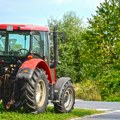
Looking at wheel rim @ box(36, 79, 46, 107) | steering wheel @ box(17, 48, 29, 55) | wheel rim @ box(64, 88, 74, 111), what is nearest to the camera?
wheel rim @ box(36, 79, 46, 107)

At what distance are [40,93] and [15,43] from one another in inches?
67.2

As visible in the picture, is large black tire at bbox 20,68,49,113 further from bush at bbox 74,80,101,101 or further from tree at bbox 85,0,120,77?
tree at bbox 85,0,120,77

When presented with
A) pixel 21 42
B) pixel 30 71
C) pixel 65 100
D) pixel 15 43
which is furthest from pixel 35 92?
pixel 65 100

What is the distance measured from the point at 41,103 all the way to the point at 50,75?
1101 mm

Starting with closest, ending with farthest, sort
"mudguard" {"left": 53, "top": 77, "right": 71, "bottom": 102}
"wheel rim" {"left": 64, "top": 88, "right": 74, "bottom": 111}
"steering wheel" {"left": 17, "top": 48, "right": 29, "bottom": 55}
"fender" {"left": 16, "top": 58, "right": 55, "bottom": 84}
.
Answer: "fender" {"left": 16, "top": 58, "right": 55, "bottom": 84}, "steering wheel" {"left": 17, "top": 48, "right": 29, "bottom": 55}, "mudguard" {"left": 53, "top": 77, "right": 71, "bottom": 102}, "wheel rim" {"left": 64, "top": 88, "right": 74, "bottom": 111}

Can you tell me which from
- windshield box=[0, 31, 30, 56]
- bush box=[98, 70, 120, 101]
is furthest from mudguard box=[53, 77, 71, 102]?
bush box=[98, 70, 120, 101]

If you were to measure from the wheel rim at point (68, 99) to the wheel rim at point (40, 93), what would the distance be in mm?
1447

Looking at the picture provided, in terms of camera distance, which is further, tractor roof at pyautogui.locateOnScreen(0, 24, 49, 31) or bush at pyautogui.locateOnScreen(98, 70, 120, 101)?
bush at pyautogui.locateOnScreen(98, 70, 120, 101)

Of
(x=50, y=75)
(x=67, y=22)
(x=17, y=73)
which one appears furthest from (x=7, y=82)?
(x=67, y=22)

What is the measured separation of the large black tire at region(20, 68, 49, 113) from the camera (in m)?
12.8

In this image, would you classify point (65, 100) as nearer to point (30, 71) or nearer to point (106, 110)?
point (30, 71)

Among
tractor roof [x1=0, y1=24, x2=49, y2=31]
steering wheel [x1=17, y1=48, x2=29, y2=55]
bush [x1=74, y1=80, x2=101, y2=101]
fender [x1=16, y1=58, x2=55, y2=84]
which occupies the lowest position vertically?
bush [x1=74, y1=80, x2=101, y2=101]

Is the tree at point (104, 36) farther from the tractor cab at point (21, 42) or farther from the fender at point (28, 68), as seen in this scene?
the fender at point (28, 68)

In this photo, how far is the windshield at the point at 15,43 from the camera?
1384cm
